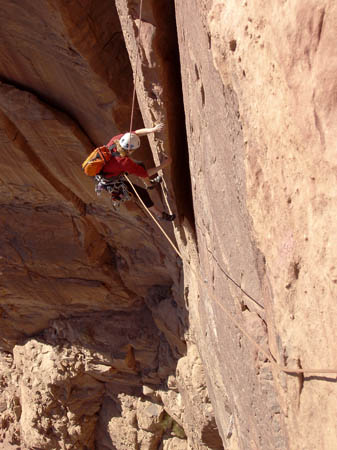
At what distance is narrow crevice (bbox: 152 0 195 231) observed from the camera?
14.0ft

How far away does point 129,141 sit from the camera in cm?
457

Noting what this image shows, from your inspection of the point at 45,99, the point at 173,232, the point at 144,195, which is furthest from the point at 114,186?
the point at 45,99

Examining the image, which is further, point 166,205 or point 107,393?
point 107,393

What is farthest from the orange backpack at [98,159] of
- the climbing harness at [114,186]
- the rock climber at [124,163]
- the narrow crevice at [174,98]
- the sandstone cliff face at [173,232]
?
the narrow crevice at [174,98]

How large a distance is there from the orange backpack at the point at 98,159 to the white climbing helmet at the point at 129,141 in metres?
0.29

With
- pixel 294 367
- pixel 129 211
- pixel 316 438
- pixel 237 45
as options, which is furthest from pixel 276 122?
pixel 129 211

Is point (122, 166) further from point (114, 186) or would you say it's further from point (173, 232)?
point (173, 232)

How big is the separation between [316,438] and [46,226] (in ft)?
22.5

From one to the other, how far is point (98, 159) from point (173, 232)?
209cm

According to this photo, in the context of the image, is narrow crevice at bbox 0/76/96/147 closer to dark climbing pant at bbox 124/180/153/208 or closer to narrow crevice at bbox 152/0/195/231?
dark climbing pant at bbox 124/180/153/208

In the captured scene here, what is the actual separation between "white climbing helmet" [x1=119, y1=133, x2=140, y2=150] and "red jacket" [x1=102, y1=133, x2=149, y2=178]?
23 cm

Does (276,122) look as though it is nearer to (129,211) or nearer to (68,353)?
(129,211)

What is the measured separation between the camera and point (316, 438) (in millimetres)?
2029

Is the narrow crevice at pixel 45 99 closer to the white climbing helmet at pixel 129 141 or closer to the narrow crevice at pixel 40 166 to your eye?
the narrow crevice at pixel 40 166
